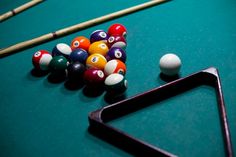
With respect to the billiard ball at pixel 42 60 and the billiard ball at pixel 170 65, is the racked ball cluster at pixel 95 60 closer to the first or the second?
the billiard ball at pixel 42 60

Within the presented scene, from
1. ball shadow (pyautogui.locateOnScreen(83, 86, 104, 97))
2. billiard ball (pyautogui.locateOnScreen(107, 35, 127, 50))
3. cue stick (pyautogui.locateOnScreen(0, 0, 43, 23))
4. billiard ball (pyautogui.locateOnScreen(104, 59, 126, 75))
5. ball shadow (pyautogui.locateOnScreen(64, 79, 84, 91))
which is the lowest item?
ball shadow (pyautogui.locateOnScreen(83, 86, 104, 97))

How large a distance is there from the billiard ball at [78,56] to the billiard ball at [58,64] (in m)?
0.07

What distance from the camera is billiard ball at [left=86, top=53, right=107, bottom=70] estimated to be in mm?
2535

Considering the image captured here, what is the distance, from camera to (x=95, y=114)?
2.15m

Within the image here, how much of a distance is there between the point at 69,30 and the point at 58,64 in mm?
810

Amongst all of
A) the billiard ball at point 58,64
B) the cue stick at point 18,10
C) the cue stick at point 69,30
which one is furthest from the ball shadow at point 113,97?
the cue stick at point 18,10

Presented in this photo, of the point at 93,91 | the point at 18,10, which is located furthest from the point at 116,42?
the point at 18,10

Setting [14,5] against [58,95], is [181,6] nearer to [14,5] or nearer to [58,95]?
[58,95]

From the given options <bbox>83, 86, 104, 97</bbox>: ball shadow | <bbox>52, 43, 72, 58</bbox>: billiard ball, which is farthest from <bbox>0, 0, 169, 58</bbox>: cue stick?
<bbox>83, 86, 104, 97</bbox>: ball shadow

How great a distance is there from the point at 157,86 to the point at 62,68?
0.76 metres

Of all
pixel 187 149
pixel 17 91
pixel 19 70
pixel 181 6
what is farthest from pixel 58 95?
pixel 181 6

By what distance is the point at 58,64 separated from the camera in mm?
2605

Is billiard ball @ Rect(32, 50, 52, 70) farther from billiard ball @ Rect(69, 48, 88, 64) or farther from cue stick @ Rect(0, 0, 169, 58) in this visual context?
cue stick @ Rect(0, 0, 169, 58)

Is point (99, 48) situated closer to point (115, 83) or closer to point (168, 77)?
point (115, 83)
